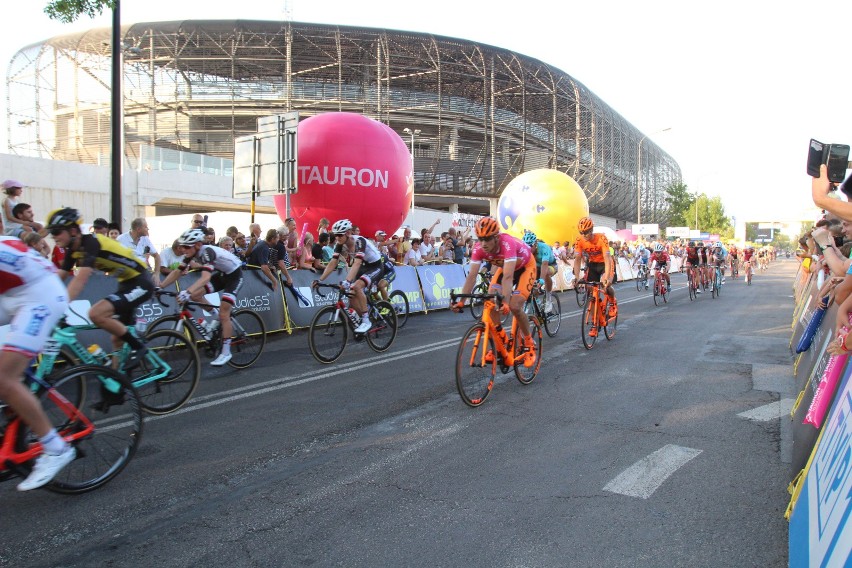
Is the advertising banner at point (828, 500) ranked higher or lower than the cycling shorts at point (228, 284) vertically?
lower

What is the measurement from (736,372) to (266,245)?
295 inches

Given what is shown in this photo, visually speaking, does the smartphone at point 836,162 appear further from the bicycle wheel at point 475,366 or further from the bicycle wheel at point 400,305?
the bicycle wheel at point 400,305

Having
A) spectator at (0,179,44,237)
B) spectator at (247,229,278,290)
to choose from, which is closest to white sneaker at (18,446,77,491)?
spectator at (0,179,44,237)

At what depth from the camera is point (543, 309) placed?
10477mm

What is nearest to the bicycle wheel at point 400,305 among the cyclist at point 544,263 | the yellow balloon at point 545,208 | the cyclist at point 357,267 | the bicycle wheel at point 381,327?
the bicycle wheel at point 381,327

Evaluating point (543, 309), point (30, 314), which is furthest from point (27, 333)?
point (543, 309)

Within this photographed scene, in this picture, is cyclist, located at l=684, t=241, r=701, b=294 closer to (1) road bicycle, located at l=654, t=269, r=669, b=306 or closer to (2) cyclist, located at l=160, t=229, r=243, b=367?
(1) road bicycle, located at l=654, t=269, r=669, b=306

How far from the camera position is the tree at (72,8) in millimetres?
8898

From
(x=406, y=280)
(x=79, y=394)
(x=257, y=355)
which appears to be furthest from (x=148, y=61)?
(x=79, y=394)

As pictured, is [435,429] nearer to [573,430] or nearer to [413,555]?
[573,430]

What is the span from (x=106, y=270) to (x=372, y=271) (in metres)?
4.28

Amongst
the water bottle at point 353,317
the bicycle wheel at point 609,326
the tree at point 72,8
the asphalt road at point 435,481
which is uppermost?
the tree at point 72,8

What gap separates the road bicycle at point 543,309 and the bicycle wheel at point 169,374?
5764 mm

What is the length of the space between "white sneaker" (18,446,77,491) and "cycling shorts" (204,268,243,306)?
4.02 m
